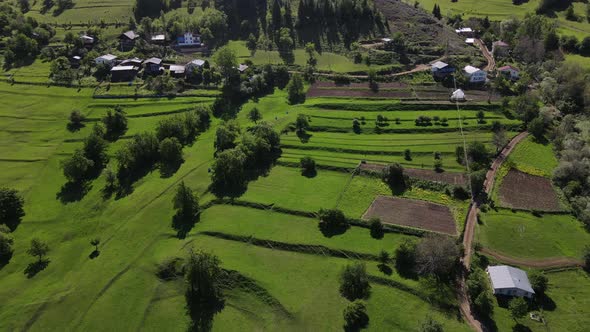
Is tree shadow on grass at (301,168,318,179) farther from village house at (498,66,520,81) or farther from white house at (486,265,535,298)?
village house at (498,66,520,81)

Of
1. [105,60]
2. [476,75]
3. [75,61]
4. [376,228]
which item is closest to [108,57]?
[105,60]

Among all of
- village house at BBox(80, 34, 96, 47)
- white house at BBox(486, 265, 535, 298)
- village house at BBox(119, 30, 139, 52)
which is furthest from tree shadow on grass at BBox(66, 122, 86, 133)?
white house at BBox(486, 265, 535, 298)

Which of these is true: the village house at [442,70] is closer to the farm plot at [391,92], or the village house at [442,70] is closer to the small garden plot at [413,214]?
the farm plot at [391,92]

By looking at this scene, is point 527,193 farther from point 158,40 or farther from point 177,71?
point 158,40

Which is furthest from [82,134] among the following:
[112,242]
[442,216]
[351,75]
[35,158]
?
[442,216]

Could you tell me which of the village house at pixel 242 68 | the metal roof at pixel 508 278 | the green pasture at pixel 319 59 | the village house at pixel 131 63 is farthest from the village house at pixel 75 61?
the metal roof at pixel 508 278

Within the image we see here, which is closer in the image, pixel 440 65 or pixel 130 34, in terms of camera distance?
pixel 440 65

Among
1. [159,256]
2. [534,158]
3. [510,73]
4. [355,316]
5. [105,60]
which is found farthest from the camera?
[105,60]
